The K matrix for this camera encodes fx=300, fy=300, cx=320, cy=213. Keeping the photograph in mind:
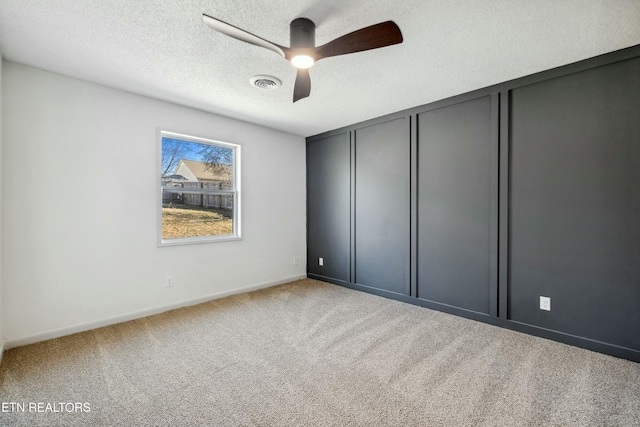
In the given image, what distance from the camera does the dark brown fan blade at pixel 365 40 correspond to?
66.8 inches

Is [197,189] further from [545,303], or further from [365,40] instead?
[545,303]

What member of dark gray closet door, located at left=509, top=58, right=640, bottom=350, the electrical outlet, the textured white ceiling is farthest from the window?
the electrical outlet

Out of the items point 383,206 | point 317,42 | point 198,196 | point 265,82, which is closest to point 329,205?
point 383,206

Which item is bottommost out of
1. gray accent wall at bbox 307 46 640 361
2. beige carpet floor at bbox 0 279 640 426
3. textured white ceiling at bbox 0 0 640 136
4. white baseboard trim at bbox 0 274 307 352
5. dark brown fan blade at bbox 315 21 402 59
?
beige carpet floor at bbox 0 279 640 426

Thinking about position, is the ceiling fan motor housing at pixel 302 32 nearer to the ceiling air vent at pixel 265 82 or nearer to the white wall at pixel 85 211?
the ceiling air vent at pixel 265 82

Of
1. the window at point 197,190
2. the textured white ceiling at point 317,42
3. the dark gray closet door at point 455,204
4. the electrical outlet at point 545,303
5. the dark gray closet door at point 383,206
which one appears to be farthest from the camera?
the dark gray closet door at point 383,206

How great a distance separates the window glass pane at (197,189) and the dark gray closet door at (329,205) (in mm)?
1308

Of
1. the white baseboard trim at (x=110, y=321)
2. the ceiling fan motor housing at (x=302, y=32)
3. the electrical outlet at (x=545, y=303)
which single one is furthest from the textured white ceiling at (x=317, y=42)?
the white baseboard trim at (x=110, y=321)

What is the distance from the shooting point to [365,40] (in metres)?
1.81

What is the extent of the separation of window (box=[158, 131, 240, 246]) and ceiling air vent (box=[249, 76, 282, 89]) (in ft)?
4.14

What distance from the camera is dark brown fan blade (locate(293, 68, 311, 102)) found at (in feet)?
7.41

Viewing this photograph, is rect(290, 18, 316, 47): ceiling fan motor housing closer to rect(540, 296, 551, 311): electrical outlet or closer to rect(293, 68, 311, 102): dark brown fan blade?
rect(293, 68, 311, 102): dark brown fan blade

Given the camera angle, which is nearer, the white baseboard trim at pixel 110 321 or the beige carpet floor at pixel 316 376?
the beige carpet floor at pixel 316 376

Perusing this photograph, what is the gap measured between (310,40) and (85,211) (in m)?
2.61
